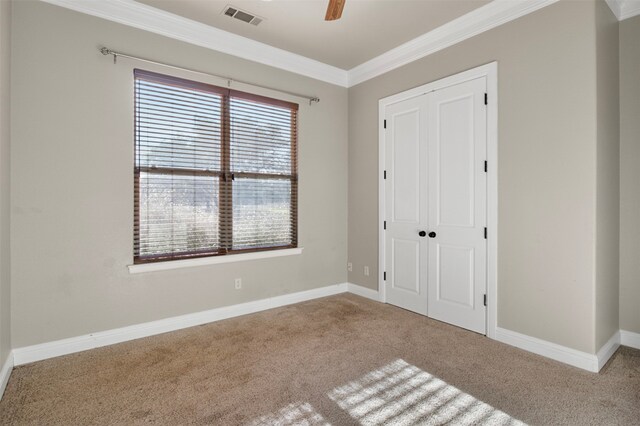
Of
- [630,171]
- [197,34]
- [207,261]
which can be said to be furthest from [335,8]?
[630,171]

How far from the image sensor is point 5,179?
236 centimetres

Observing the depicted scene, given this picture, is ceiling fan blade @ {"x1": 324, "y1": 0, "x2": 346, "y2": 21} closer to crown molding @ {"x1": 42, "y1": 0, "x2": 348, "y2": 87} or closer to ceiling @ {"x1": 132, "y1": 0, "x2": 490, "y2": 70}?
ceiling @ {"x1": 132, "y1": 0, "x2": 490, "y2": 70}

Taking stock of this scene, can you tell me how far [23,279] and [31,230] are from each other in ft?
1.23

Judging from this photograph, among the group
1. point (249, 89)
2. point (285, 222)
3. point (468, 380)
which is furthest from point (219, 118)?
point (468, 380)

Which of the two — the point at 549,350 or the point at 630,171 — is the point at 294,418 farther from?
the point at 630,171

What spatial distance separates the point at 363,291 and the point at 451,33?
3.07m

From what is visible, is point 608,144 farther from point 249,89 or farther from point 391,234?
point 249,89

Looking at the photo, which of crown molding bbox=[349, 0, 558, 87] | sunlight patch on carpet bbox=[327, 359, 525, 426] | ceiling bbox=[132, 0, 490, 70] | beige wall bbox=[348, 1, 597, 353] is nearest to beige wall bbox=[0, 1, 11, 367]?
ceiling bbox=[132, 0, 490, 70]

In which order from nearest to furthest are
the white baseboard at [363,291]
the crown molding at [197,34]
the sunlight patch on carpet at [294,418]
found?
the sunlight patch on carpet at [294,418]
the crown molding at [197,34]
the white baseboard at [363,291]

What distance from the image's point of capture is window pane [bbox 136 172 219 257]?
3068 millimetres

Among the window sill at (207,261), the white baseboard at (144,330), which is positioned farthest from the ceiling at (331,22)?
the white baseboard at (144,330)

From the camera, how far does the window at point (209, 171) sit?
3.07m

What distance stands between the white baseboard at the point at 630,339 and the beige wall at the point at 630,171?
0.03m

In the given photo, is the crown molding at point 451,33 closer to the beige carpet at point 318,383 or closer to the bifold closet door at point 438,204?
the bifold closet door at point 438,204
